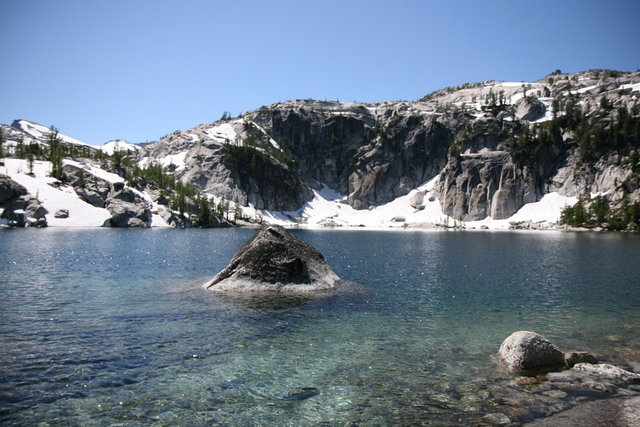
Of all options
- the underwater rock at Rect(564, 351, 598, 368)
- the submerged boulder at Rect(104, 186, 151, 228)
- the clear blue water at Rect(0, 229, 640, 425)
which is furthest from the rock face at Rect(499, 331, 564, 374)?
the submerged boulder at Rect(104, 186, 151, 228)

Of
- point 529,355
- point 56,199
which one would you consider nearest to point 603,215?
point 529,355

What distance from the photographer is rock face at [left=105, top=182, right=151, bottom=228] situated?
469 ft

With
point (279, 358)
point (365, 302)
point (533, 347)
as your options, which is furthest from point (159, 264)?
point (533, 347)

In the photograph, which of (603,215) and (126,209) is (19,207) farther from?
(603,215)

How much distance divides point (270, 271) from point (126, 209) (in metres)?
136

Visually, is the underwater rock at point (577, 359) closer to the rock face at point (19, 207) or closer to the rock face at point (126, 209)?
the rock face at point (19, 207)

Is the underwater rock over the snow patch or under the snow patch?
under

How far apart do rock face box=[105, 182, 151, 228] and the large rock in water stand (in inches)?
5004

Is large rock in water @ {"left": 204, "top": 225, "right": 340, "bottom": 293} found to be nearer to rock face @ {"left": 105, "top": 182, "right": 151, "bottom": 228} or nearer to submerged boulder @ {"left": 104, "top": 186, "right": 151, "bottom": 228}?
submerged boulder @ {"left": 104, "top": 186, "right": 151, "bottom": 228}

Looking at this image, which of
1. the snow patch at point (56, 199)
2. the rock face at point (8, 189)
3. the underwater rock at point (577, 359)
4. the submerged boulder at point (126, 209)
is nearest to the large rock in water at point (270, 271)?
the underwater rock at point (577, 359)

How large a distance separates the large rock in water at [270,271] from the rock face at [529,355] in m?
18.3

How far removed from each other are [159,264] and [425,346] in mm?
38464

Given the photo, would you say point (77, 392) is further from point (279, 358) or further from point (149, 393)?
point (279, 358)

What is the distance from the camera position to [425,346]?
61.1ft
